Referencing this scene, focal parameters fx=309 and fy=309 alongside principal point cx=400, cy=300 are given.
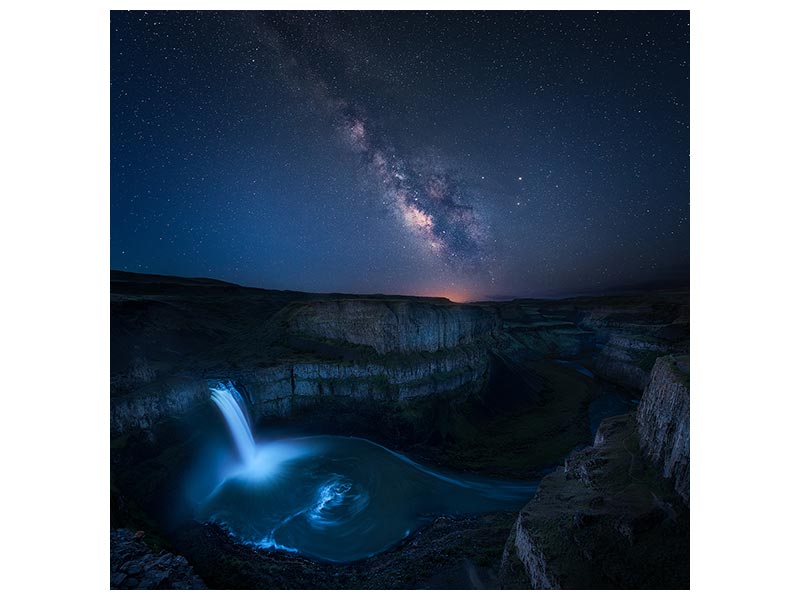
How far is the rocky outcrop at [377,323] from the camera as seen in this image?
1641 centimetres

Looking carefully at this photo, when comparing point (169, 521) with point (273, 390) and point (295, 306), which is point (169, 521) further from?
point (295, 306)

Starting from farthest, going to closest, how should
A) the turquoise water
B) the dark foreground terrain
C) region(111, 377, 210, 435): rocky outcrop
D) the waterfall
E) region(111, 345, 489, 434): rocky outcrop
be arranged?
region(111, 345, 489, 434): rocky outcrop
the waterfall
region(111, 377, 210, 435): rocky outcrop
the turquoise water
the dark foreground terrain

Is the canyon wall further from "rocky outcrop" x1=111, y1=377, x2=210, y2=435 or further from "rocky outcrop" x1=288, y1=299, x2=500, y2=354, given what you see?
"rocky outcrop" x1=111, y1=377, x2=210, y2=435

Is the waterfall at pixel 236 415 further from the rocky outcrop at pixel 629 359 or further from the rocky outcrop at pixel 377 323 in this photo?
the rocky outcrop at pixel 629 359

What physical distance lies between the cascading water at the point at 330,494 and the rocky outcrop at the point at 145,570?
115 inches

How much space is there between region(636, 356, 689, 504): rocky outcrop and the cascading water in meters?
5.29

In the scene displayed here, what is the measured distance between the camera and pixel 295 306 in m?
18.5

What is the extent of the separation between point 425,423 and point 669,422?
406 inches

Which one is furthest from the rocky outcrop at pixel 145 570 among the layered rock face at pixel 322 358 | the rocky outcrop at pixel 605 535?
the layered rock face at pixel 322 358

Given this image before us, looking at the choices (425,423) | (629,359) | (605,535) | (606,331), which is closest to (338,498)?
(425,423)

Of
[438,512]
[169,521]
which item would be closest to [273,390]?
[169,521]

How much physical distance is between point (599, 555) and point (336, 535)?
659cm

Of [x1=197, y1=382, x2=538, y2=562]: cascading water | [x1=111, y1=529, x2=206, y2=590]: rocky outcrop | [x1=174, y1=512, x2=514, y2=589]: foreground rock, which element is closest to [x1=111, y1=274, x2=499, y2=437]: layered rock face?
[x1=197, y1=382, x2=538, y2=562]: cascading water

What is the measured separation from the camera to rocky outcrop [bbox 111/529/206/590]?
4890 mm
